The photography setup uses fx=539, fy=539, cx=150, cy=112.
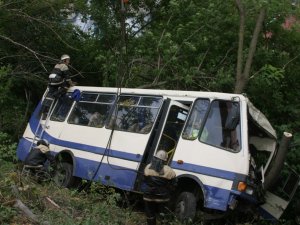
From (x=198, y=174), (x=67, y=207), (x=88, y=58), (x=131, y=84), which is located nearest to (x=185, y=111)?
(x=198, y=174)

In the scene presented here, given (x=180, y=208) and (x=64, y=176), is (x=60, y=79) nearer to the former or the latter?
(x=64, y=176)

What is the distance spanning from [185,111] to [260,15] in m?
3.75

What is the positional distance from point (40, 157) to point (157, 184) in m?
3.61

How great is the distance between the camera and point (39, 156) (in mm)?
11938

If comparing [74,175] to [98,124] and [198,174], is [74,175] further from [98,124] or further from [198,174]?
[198,174]

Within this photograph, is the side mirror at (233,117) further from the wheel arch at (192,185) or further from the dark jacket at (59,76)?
the dark jacket at (59,76)

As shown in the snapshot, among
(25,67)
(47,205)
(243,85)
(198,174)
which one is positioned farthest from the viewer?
(25,67)

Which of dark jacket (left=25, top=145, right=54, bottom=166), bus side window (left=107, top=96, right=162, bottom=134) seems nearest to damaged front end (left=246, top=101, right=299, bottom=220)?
bus side window (left=107, top=96, right=162, bottom=134)

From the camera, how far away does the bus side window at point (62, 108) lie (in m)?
13.1

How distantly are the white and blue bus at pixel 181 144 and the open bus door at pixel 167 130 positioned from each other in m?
0.02

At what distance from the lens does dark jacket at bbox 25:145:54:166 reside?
11.9m

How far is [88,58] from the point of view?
17.9m

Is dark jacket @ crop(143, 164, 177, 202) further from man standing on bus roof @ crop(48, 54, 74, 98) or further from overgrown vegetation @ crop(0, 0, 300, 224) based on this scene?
man standing on bus roof @ crop(48, 54, 74, 98)

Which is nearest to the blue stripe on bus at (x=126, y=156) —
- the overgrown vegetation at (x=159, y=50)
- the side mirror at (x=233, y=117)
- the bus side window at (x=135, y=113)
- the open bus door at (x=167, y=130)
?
the open bus door at (x=167, y=130)
